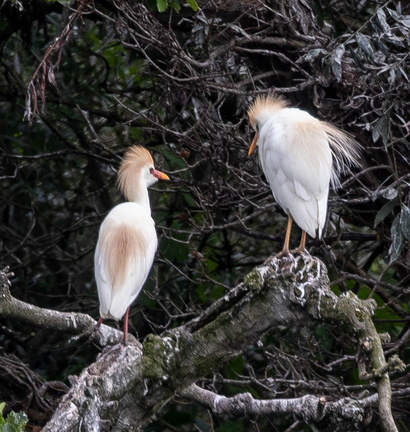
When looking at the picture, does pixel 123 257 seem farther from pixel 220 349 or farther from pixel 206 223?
pixel 220 349

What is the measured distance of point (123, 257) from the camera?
3.91 meters

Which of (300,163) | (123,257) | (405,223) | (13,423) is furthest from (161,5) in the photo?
(13,423)

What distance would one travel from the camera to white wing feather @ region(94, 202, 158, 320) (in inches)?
151

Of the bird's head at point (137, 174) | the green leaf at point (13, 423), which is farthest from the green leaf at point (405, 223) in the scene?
the green leaf at point (13, 423)

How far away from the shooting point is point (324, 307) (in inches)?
102

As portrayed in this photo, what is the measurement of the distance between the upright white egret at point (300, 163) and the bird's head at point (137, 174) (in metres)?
0.75

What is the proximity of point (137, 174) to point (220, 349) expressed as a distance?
169 cm

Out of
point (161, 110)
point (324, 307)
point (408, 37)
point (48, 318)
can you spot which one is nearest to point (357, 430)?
point (324, 307)

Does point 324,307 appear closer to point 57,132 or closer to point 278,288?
point 278,288

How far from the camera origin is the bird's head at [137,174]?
4324 millimetres

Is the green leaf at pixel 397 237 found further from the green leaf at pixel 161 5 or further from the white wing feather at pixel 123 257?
the green leaf at pixel 161 5

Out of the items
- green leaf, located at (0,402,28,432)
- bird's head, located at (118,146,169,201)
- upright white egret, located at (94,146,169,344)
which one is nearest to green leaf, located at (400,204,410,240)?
upright white egret, located at (94,146,169,344)

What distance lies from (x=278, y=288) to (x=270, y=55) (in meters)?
1.95

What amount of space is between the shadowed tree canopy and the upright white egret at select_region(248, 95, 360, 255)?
216mm
